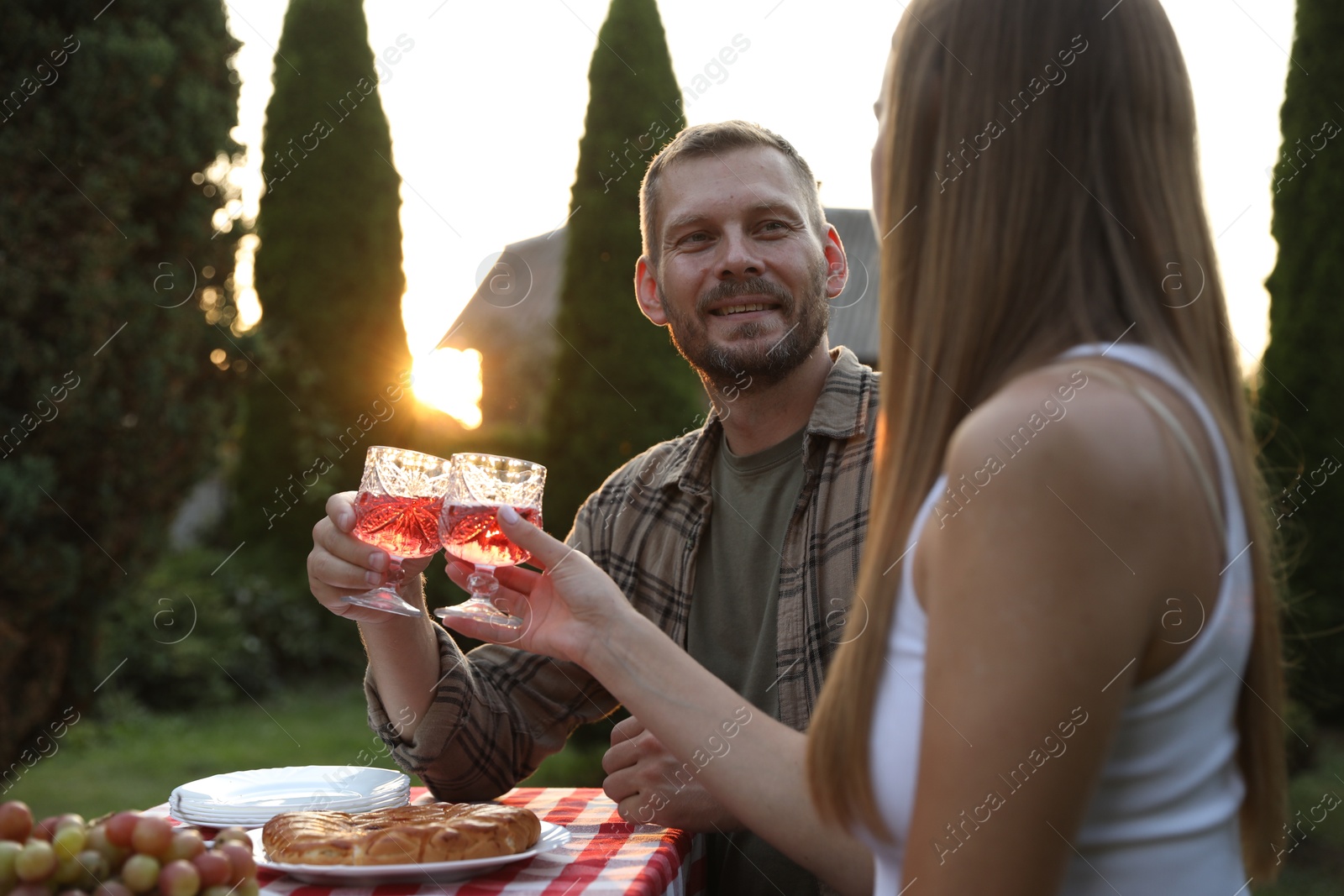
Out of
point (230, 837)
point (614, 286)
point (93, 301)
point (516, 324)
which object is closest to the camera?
point (230, 837)

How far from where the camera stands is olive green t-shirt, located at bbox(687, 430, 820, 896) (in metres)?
2.48

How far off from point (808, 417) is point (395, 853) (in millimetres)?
1636

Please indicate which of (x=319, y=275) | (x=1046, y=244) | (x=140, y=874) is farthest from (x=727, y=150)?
(x=319, y=275)

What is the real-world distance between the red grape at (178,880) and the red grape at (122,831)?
7 centimetres

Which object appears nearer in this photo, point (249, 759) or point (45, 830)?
point (45, 830)

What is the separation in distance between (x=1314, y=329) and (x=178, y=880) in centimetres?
877

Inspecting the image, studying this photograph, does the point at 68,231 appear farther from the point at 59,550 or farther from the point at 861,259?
the point at 861,259

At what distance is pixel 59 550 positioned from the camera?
243 inches

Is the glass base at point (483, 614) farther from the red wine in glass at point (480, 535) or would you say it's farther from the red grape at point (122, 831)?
the red grape at point (122, 831)

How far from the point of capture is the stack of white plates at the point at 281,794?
2.00m

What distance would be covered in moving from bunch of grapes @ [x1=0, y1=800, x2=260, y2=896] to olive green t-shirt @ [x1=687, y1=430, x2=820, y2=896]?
1.38m

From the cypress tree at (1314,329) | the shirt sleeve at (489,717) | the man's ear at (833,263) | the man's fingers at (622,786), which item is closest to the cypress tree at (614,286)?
the cypress tree at (1314,329)

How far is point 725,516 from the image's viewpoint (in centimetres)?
290

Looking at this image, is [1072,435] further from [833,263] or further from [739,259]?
[833,263]
